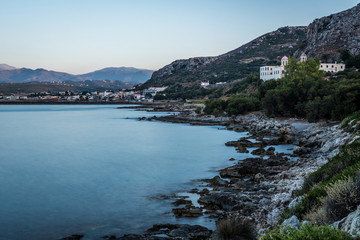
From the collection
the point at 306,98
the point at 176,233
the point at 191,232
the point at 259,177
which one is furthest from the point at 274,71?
the point at 176,233

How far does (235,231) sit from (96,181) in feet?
41.4

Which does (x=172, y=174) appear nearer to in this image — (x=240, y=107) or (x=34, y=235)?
(x=34, y=235)

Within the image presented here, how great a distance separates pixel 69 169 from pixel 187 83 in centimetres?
14020

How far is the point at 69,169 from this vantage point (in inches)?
955

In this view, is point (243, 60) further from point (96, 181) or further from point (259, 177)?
point (259, 177)

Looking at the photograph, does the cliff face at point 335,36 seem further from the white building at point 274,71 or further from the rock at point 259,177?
the rock at point 259,177

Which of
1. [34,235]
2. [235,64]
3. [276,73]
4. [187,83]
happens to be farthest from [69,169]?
[235,64]

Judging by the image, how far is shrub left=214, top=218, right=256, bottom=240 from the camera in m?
9.73

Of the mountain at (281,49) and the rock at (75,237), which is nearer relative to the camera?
the rock at (75,237)

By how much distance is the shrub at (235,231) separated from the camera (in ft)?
31.9

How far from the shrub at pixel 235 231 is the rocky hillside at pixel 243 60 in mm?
133049

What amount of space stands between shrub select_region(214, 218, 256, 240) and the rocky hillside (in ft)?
437

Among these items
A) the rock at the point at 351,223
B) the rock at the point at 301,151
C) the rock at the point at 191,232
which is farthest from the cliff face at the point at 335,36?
the rock at the point at 351,223

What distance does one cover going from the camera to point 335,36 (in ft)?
307
